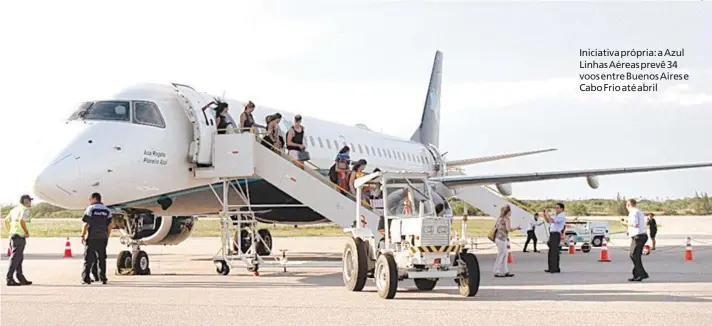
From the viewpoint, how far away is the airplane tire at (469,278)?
1223cm

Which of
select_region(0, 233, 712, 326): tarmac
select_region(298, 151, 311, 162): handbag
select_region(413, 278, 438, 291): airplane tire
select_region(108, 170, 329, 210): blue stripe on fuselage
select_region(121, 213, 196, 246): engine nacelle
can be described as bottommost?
select_region(0, 233, 712, 326): tarmac

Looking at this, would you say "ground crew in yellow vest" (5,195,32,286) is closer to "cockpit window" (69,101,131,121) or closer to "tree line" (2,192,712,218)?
"cockpit window" (69,101,131,121)

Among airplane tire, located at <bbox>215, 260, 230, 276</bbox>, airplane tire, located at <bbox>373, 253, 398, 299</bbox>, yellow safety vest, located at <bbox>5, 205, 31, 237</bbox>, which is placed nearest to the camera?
airplane tire, located at <bbox>373, 253, 398, 299</bbox>

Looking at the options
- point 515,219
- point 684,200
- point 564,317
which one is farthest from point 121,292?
point 684,200

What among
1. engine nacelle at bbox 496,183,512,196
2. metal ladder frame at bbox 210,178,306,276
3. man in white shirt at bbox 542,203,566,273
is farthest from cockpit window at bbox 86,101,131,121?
engine nacelle at bbox 496,183,512,196

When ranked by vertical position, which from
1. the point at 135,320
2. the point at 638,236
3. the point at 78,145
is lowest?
the point at 135,320

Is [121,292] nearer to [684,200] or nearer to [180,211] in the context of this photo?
[180,211]

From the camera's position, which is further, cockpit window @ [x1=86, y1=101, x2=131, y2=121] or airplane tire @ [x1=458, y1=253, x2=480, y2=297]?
cockpit window @ [x1=86, y1=101, x2=131, y2=121]

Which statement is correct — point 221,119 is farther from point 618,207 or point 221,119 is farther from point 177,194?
point 618,207

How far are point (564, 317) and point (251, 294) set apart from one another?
472cm

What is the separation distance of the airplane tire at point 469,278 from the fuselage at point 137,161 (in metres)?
5.98

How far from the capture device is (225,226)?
1616 cm

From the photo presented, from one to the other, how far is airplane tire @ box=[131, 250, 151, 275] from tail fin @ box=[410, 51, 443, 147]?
55.6 ft

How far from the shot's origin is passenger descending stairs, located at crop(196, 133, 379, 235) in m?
16.0
